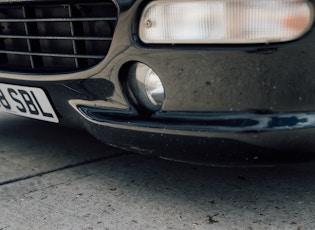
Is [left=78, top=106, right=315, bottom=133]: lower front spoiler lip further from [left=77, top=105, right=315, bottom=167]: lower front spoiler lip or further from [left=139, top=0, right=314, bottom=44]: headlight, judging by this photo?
[left=139, top=0, right=314, bottom=44]: headlight

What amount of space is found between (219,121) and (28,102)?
92 cm

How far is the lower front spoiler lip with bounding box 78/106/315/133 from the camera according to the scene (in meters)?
1.45

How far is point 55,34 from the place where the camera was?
1.93 meters

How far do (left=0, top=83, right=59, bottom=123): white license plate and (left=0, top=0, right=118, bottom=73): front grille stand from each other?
92mm

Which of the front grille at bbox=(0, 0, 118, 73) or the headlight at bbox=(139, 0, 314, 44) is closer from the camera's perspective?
the headlight at bbox=(139, 0, 314, 44)

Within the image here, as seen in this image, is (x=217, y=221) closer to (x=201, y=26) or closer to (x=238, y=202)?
(x=238, y=202)

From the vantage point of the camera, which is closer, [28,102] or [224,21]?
[224,21]

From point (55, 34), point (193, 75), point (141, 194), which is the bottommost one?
point (141, 194)

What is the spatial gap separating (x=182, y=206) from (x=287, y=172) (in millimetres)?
584

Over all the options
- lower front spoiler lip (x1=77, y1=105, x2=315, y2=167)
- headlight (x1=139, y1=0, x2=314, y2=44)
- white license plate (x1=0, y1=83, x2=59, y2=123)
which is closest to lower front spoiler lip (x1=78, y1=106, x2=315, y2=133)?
lower front spoiler lip (x1=77, y1=105, x2=315, y2=167)

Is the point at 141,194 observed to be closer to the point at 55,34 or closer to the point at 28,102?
the point at 28,102

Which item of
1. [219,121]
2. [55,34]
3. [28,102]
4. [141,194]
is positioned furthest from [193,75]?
[28,102]

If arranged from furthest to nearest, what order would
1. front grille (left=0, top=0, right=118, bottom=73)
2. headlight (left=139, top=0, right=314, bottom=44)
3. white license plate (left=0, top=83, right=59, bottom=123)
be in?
1. white license plate (left=0, top=83, right=59, bottom=123)
2. front grille (left=0, top=0, right=118, bottom=73)
3. headlight (left=139, top=0, right=314, bottom=44)

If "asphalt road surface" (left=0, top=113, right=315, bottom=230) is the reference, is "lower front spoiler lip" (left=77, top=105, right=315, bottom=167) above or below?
above
